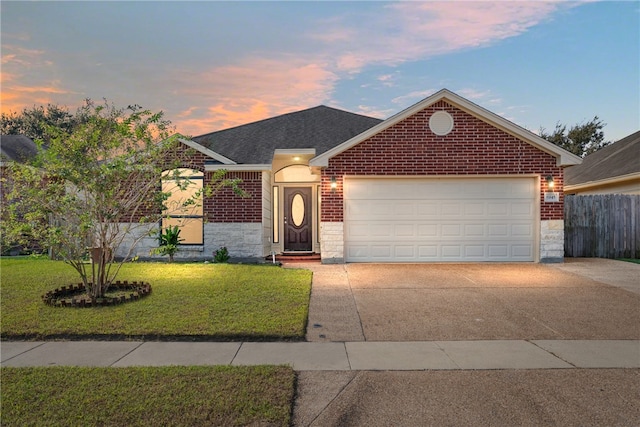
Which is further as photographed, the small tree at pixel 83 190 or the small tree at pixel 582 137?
the small tree at pixel 582 137

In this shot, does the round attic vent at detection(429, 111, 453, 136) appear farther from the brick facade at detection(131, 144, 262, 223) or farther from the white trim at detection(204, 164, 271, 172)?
the brick facade at detection(131, 144, 262, 223)

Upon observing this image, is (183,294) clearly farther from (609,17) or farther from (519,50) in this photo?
(609,17)

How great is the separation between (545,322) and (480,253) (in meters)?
6.00

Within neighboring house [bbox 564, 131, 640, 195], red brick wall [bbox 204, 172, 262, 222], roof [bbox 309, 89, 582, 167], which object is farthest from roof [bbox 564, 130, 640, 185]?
red brick wall [bbox 204, 172, 262, 222]

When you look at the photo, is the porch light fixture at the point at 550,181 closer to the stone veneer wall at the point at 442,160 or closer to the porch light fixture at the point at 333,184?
the stone veneer wall at the point at 442,160

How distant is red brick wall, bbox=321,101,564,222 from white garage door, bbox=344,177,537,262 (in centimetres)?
37

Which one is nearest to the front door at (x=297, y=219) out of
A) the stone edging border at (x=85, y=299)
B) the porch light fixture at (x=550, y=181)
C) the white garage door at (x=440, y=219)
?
the white garage door at (x=440, y=219)

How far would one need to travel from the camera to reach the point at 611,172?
1638 centimetres

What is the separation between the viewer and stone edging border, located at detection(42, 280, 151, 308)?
Result: 679cm

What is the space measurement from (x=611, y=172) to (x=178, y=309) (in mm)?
17221

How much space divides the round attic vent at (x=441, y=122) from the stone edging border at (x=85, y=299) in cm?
864

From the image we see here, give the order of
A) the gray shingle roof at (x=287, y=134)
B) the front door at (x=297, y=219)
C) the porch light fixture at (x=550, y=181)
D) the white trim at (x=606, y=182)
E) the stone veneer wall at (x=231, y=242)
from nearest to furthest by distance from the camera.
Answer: the porch light fixture at (x=550, y=181)
the stone veneer wall at (x=231, y=242)
the gray shingle roof at (x=287, y=134)
the front door at (x=297, y=219)
the white trim at (x=606, y=182)

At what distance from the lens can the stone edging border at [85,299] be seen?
6.79 metres

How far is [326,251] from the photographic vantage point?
12.0 metres
